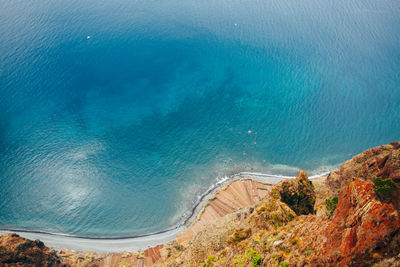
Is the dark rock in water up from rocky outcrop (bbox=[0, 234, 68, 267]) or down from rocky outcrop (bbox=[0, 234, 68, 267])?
up

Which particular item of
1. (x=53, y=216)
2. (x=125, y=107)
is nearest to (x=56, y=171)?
(x=53, y=216)

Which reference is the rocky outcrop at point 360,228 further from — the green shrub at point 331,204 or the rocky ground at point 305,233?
the green shrub at point 331,204

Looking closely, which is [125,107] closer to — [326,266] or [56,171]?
[56,171]

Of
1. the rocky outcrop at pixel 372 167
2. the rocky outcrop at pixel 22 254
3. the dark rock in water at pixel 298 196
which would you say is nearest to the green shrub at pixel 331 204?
the dark rock in water at pixel 298 196

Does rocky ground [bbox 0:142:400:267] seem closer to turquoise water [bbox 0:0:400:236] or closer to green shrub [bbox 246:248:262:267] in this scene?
green shrub [bbox 246:248:262:267]

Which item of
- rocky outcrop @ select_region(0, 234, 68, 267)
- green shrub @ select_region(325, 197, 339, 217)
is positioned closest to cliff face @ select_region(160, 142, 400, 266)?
green shrub @ select_region(325, 197, 339, 217)

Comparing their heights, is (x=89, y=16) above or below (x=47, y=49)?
above
